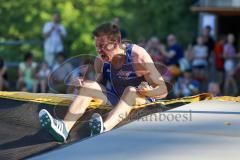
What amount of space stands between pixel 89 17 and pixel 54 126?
24076 millimetres

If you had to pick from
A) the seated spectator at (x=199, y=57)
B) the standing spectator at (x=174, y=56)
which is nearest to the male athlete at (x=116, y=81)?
the standing spectator at (x=174, y=56)

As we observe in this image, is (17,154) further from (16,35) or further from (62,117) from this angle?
(16,35)

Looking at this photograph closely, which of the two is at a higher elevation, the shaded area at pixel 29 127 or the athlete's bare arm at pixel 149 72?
the athlete's bare arm at pixel 149 72

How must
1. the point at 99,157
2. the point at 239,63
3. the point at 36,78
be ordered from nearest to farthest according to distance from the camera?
the point at 99,157, the point at 36,78, the point at 239,63

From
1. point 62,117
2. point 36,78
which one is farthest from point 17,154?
point 36,78

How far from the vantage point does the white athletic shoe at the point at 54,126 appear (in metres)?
4.84

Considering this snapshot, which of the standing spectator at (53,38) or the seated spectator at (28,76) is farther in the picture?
the standing spectator at (53,38)

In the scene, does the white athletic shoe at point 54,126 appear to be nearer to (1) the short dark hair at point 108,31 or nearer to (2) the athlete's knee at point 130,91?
(2) the athlete's knee at point 130,91

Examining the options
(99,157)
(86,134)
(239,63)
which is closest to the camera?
(99,157)

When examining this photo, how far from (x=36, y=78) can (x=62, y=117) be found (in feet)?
28.9

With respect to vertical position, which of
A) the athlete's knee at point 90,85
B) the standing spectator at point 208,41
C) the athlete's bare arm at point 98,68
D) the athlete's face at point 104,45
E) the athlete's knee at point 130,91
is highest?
the standing spectator at point 208,41

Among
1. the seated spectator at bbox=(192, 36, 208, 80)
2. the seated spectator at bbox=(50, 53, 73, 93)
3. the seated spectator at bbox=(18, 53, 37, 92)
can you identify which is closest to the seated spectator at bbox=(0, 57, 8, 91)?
→ the seated spectator at bbox=(18, 53, 37, 92)

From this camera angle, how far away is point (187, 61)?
14531 millimetres

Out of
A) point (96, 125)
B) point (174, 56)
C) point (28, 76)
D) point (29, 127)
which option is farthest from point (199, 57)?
point (96, 125)
